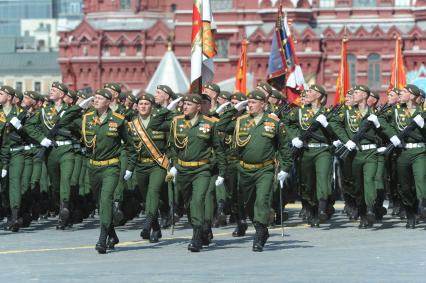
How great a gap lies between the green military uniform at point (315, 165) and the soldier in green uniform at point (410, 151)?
900 mm

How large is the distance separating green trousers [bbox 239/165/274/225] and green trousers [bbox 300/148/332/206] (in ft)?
12.6

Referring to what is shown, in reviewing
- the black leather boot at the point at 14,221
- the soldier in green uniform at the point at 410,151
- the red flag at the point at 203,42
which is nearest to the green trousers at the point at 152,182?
the black leather boot at the point at 14,221

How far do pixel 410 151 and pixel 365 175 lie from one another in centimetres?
76

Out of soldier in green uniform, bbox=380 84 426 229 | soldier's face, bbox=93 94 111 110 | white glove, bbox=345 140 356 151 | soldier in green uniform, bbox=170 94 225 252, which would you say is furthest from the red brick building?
soldier in green uniform, bbox=170 94 225 252

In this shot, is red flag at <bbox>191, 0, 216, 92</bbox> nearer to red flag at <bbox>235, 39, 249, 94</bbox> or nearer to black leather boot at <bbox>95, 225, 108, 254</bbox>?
black leather boot at <bbox>95, 225, 108, 254</bbox>

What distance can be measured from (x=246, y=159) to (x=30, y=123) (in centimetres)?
509

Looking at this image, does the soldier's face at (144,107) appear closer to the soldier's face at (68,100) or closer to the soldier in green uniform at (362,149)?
the soldier's face at (68,100)

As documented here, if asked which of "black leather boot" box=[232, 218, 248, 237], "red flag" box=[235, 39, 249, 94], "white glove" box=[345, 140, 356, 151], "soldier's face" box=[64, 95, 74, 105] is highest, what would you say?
"red flag" box=[235, 39, 249, 94]

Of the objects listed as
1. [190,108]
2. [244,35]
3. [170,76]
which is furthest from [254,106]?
[244,35]

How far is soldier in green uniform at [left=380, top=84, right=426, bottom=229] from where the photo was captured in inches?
834

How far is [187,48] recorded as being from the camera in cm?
9919

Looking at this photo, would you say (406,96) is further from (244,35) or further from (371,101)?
(244,35)

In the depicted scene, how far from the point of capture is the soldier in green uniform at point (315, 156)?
859 inches

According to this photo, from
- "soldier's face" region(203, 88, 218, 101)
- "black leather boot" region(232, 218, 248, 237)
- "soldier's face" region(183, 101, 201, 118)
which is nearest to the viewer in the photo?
"soldier's face" region(183, 101, 201, 118)
